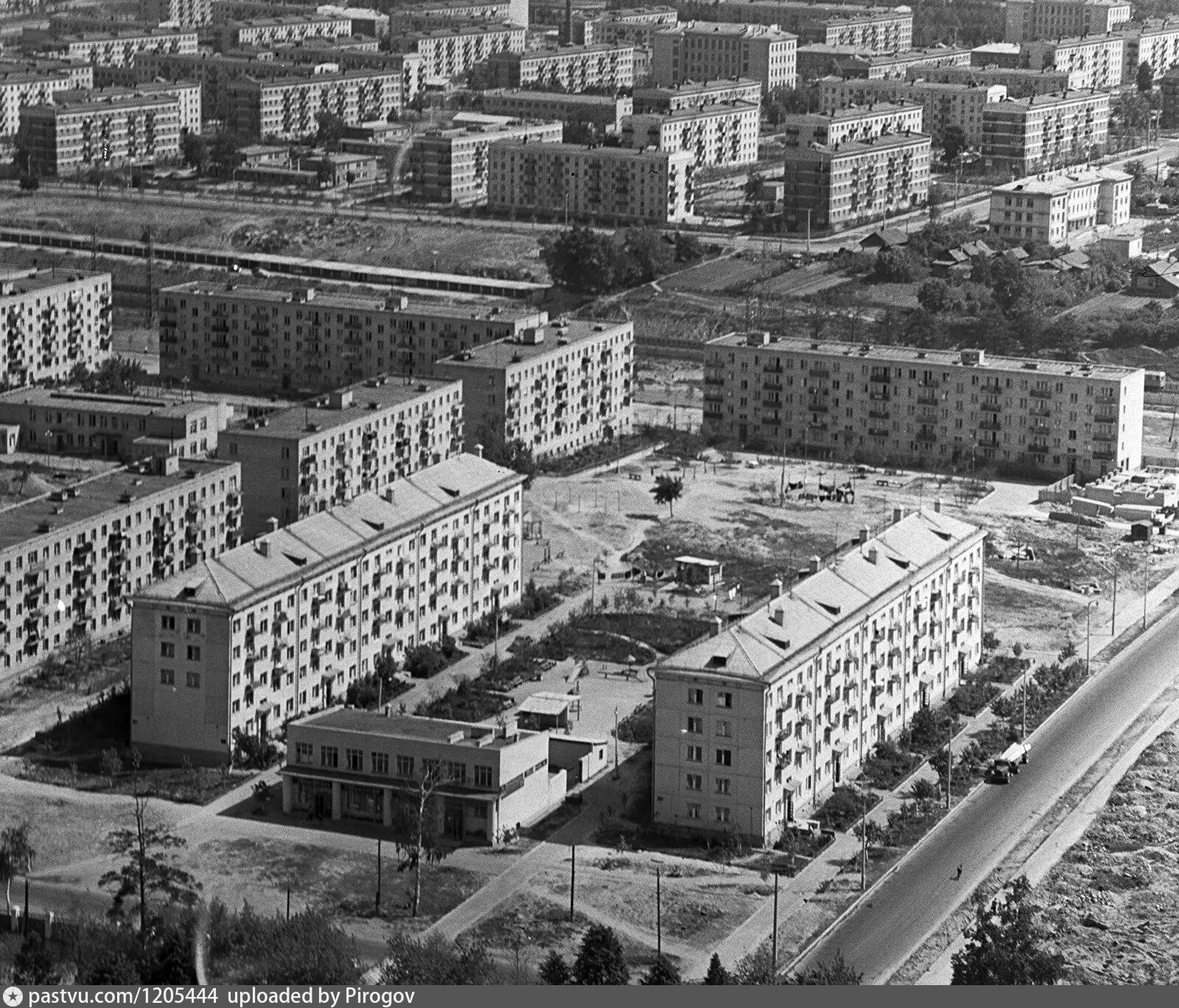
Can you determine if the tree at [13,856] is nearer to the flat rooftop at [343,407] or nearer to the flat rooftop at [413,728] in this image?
the flat rooftop at [413,728]

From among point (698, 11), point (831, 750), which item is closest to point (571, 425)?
point (831, 750)

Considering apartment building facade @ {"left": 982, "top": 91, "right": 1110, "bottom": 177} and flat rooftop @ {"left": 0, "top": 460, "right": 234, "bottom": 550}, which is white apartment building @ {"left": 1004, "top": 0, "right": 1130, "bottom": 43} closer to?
apartment building facade @ {"left": 982, "top": 91, "right": 1110, "bottom": 177}

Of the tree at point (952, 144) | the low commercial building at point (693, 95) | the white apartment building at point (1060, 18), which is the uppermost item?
the white apartment building at point (1060, 18)

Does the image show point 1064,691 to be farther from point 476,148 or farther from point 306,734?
point 476,148

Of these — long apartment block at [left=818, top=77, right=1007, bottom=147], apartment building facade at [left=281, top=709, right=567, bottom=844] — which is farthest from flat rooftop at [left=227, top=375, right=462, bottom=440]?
long apartment block at [left=818, top=77, right=1007, bottom=147]

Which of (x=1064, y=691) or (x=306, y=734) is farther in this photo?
(x=1064, y=691)

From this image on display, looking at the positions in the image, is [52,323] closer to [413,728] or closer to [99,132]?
[99,132]

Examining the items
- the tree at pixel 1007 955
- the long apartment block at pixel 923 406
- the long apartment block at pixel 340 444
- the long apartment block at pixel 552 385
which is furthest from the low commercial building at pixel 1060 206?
the tree at pixel 1007 955

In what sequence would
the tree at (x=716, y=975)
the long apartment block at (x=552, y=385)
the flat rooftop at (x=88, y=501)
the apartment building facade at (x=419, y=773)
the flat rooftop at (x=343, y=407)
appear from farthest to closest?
the long apartment block at (x=552, y=385) < the flat rooftop at (x=343, y=407) < the flat rooftop at (x=88, y=501) < the apartment building facade at (x=419, y=773) < the tree at (x=716, y=975)
